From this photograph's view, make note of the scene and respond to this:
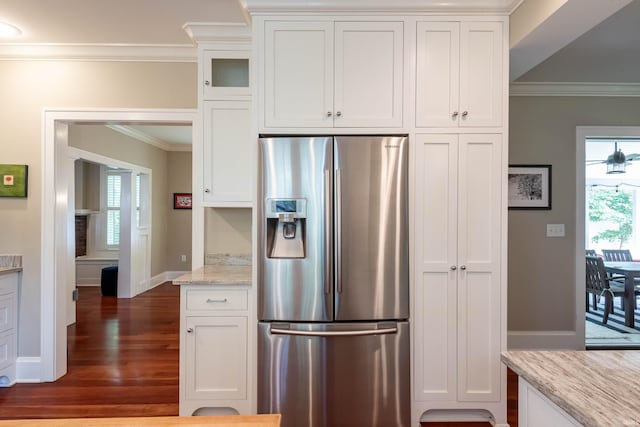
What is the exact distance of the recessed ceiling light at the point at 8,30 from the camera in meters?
2.47

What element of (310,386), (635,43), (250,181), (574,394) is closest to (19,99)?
(250,181)

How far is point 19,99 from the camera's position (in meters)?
2.83

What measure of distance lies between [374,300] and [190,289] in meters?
1.10

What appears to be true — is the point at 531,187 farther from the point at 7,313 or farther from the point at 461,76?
the point at 7,313

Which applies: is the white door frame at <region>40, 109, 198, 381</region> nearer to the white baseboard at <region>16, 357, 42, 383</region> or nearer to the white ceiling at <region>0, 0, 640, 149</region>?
the white baseboard at <region>16, 357, 42, 383</region>

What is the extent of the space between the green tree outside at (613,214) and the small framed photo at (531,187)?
6.11 meters

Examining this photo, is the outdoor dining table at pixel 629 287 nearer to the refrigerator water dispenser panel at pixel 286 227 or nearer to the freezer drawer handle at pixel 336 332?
the freezer drawer handle at pixel 336 332

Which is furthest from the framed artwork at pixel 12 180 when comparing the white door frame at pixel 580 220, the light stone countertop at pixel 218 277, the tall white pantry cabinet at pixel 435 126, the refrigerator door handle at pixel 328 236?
the white door frame at pixel 580 220

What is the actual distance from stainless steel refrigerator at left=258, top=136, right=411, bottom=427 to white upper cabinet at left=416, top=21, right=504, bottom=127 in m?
0.34

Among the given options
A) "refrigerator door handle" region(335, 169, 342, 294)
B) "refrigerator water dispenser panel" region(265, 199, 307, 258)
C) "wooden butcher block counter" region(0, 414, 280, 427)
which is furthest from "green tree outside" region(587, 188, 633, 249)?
"wooden butcher block counter" region(0, 414, 280, 427)

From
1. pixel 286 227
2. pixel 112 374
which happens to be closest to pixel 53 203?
pixel 112 374

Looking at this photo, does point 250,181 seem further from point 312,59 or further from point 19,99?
point 19,99

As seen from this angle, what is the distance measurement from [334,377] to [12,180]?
280 centimetres

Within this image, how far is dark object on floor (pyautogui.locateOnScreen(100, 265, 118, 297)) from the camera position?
5.73m
